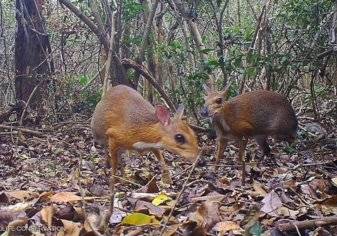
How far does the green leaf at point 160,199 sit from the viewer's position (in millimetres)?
3798

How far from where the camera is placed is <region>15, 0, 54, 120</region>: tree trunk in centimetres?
1045

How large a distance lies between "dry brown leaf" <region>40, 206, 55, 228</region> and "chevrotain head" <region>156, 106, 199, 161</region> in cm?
225

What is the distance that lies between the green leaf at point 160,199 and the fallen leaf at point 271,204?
23.7 inches

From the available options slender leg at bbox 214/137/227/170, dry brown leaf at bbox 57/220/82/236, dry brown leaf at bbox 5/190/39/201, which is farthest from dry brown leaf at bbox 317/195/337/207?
slender leg at bbox 214/137/227/170

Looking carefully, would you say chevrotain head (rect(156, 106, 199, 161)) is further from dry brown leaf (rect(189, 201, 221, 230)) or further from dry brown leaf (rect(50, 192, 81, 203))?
dry brown leaf (rect(189, 201, 221, 230))

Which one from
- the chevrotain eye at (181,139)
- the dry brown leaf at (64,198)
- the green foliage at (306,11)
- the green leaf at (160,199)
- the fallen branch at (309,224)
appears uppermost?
the green foliage at (306,11)

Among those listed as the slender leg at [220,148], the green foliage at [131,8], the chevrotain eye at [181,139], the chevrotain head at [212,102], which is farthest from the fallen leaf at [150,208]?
the green foliage at [131,8]

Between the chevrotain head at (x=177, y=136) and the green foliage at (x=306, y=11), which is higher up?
the green foliage at (x=306, y=11)

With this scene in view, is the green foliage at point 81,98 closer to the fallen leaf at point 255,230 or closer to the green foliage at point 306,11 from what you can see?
the green foliage at point 306,11

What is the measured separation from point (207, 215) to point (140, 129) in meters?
2.46

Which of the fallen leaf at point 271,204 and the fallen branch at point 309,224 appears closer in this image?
the fallen branch at point 309,224

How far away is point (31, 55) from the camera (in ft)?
35.4

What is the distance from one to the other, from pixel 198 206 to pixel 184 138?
6.30ft

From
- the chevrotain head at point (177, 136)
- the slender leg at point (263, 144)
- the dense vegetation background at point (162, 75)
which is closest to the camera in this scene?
the chevrotain head at point (177, 136)
